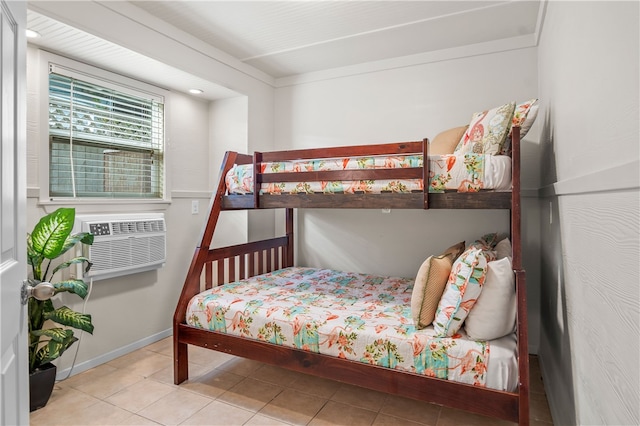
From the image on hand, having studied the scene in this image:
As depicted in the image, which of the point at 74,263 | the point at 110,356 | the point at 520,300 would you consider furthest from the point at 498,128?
the point at 110,356

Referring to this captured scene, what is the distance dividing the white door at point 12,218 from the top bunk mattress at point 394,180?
1474 millimetres

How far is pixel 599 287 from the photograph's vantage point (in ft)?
3.60

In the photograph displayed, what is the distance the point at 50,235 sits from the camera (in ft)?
6.53

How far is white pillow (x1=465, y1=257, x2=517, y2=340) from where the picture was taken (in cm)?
160

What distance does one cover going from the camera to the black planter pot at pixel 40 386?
196cm

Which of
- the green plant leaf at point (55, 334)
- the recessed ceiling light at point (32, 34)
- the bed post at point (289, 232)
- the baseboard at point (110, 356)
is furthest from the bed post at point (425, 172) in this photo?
the baseboard at point (110, 356)

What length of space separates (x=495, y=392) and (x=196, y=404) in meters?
1.55

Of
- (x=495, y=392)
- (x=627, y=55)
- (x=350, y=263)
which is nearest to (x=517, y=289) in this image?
(x=495, y=392)

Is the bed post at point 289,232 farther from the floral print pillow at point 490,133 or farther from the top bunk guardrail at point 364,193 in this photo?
the floral print pillow at point 490,133

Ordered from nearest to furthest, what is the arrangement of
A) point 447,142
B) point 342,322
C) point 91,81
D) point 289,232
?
point 342,322, point 447,142, point 91,81, point 289,232

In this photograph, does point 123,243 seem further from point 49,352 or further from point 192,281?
point 49,352

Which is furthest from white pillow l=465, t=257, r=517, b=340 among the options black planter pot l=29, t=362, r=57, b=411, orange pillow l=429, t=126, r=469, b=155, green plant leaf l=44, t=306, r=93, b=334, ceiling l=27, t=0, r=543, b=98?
black planter pot l=29, t=362, r=57, b=411

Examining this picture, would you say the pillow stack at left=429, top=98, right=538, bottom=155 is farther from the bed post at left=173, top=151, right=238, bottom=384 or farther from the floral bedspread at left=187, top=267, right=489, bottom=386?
the bed post at left=173, top=151, right=238, bottom=384

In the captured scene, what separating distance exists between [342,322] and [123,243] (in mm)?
1674
